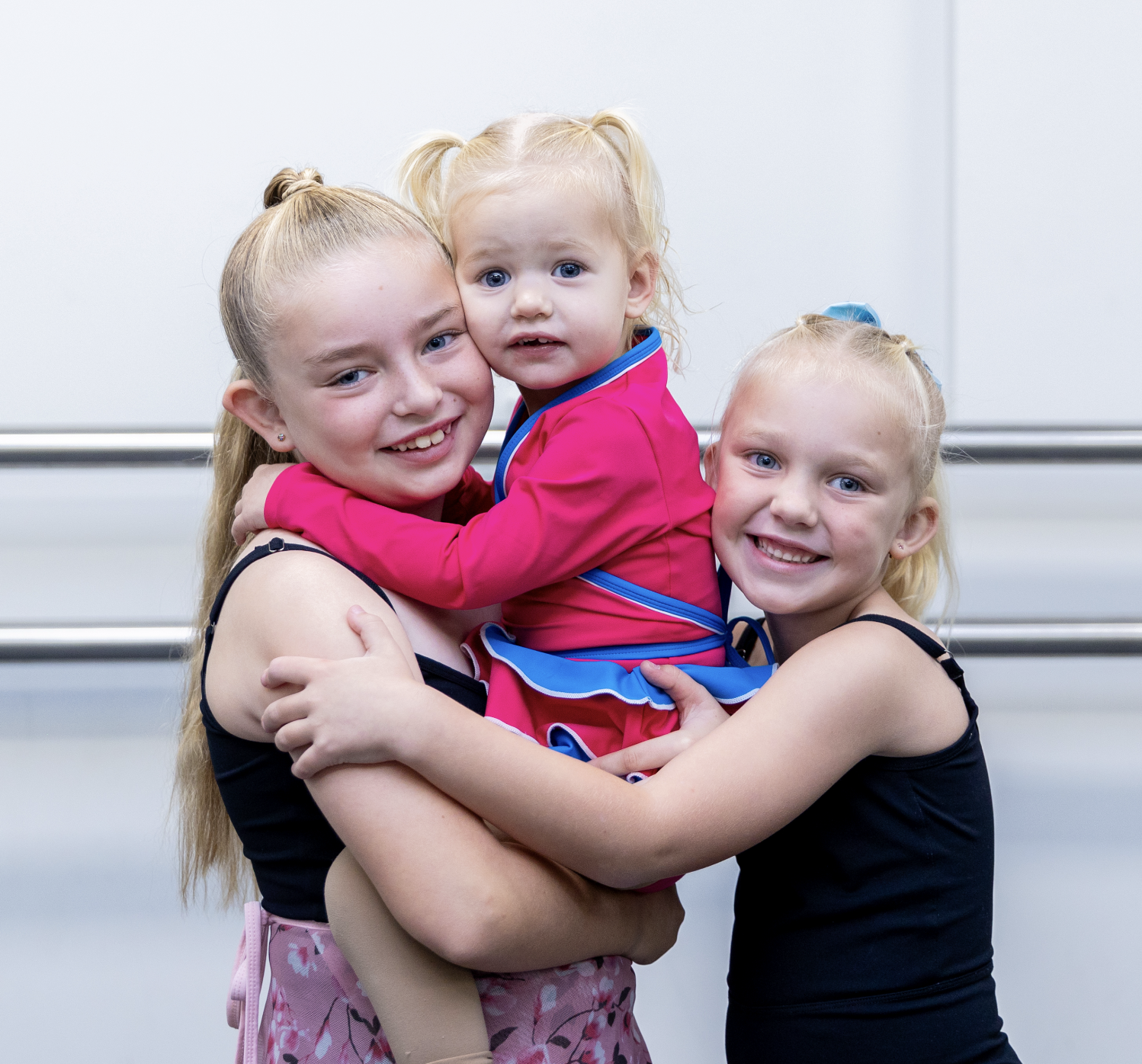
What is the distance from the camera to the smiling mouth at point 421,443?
0.93 m

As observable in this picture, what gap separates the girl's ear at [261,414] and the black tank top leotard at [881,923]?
56 centimetres

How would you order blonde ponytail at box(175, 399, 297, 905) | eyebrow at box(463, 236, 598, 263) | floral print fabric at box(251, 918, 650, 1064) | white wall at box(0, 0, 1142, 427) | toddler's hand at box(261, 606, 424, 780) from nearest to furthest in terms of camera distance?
toddler's hand at box(261, 606, 424, 780) < floral print fabric at box(251, 918, 650, 1064) < eyebrow at box(463, 236, 598, 263) < blonde ponytail at box(175, 399, 297, 905) < white wall at box(0, 0, 1142, 427)

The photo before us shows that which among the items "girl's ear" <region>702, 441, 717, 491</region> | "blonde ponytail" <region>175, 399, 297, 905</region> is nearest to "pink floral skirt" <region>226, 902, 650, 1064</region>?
"blonde ponytail" <region>175, 399, 297, 905</region>

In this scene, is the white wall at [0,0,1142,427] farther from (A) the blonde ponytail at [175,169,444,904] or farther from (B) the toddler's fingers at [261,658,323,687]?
(B) the toddler's fingers at [261,658,323,687]

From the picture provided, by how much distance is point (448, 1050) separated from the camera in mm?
783

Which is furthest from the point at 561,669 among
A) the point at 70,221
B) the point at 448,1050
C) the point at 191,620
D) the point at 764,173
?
the point at 70,221

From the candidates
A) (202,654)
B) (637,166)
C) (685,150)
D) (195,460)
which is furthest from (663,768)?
(685,150)

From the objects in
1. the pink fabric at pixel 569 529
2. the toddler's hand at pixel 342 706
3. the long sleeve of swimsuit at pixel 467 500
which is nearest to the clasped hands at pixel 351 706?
the toddler's hand at pixel 342 706

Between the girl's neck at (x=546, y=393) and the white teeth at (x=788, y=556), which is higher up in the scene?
the girl's neck at (x=546, y=393)

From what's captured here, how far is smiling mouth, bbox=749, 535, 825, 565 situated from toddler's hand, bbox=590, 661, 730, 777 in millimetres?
135

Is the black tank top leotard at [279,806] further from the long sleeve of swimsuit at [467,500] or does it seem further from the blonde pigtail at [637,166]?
the blonde pigtail at [637,166]

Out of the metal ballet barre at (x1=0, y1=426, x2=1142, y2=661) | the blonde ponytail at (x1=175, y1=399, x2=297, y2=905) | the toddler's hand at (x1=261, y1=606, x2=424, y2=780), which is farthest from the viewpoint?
the metal ballet barre at (x1=0, y1=426, x2=1142, y2=661)

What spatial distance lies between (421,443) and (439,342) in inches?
3.8

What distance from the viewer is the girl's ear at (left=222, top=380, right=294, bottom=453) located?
0.97 meters
